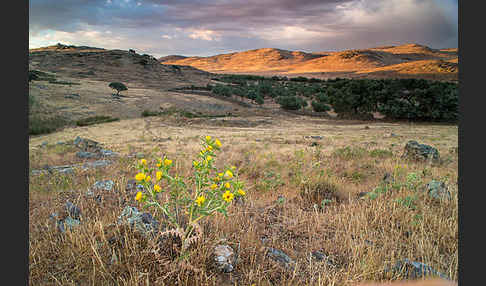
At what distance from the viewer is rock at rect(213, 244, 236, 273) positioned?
203cm

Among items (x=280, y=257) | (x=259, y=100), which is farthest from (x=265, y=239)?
(x=259, y=100)

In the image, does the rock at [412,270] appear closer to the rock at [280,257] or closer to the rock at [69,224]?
the rock at [280,257]

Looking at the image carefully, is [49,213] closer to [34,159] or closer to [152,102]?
[34,159]

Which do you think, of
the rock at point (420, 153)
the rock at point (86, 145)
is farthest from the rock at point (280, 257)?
the rock at point (86, 145)

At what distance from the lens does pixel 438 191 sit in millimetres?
3777

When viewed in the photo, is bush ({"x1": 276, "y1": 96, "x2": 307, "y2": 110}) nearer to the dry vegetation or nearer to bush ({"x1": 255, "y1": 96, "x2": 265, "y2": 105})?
bush ({"x1": 255, "y1": 96, "x2": 265, "y2": 105})

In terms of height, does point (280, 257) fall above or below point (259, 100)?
below

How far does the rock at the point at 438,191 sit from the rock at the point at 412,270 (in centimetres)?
186

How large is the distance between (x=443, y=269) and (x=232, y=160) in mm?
5175

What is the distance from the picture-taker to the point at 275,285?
1.93m

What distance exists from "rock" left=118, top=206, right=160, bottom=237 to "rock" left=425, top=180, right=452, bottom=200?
384 cm

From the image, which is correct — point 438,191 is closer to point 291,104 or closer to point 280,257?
point 280,257

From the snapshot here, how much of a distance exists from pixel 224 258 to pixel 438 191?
11.7ft
